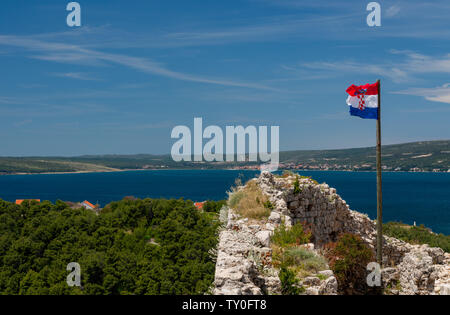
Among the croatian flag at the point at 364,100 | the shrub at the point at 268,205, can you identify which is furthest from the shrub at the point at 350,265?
the croatian flag at the point at 364,100

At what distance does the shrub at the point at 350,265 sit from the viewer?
415 inches

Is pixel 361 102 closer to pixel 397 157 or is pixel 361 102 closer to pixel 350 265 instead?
pixel 350 265

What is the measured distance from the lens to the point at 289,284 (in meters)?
6.63

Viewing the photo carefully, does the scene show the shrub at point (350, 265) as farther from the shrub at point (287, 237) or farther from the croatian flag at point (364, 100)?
the croatian flag at point (364, 100)

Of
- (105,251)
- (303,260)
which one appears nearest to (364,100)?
(303,260)

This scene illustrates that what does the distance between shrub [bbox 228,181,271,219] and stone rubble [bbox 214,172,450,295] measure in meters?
0.26

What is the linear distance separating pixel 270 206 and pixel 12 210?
35.2 metres

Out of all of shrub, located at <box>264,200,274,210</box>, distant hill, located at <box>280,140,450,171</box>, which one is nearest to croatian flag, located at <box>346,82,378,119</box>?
shrub, located at <box>264,200,274,210</box>

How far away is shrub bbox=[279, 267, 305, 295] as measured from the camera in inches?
259

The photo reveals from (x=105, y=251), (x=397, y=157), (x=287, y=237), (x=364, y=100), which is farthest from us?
(x=397, y=157)

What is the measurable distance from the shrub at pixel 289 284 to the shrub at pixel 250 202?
12.2 ft

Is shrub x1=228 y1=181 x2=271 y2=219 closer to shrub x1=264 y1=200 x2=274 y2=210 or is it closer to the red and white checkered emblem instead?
shrub x1=264 y1=200 x2=274 y2=210

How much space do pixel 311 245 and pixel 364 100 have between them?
4.55m
